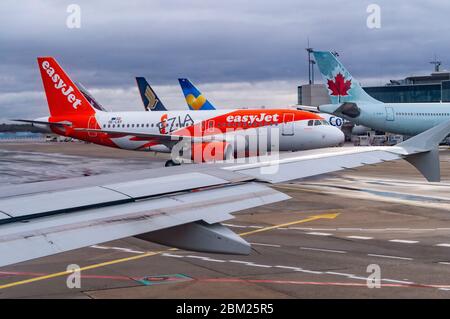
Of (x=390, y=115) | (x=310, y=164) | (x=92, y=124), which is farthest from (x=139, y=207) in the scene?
(x=390, y=115)

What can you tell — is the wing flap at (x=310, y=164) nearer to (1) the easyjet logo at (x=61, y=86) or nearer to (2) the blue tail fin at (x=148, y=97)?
(1) the easyjet logo at (x=61, y=86)

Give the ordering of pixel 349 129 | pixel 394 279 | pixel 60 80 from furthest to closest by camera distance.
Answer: pixel 349 129 < pixel 60 80 < pixel 394 279

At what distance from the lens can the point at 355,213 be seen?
63.0ft

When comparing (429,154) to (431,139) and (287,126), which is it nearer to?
(431,139)

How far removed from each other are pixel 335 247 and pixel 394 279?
306cm

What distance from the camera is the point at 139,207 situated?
593 cm

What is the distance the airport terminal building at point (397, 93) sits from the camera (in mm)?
111188

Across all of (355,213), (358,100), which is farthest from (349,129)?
(355,213)

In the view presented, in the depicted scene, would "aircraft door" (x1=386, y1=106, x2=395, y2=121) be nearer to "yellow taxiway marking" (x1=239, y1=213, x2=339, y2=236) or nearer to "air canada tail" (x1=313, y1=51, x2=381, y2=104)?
"air canada tail" (x1=313, y1=51, x2=381, y2=104)

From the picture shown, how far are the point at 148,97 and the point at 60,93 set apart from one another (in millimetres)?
41248

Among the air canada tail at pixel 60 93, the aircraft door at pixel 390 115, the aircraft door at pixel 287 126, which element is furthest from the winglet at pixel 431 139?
the aircraft door at pixel 390 115

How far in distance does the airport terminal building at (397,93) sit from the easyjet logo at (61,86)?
7939 cm

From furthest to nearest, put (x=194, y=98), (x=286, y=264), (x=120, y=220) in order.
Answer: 1. (x=194, y=98)
2. (x=286, y=264)
3. (x=120, y=220)
